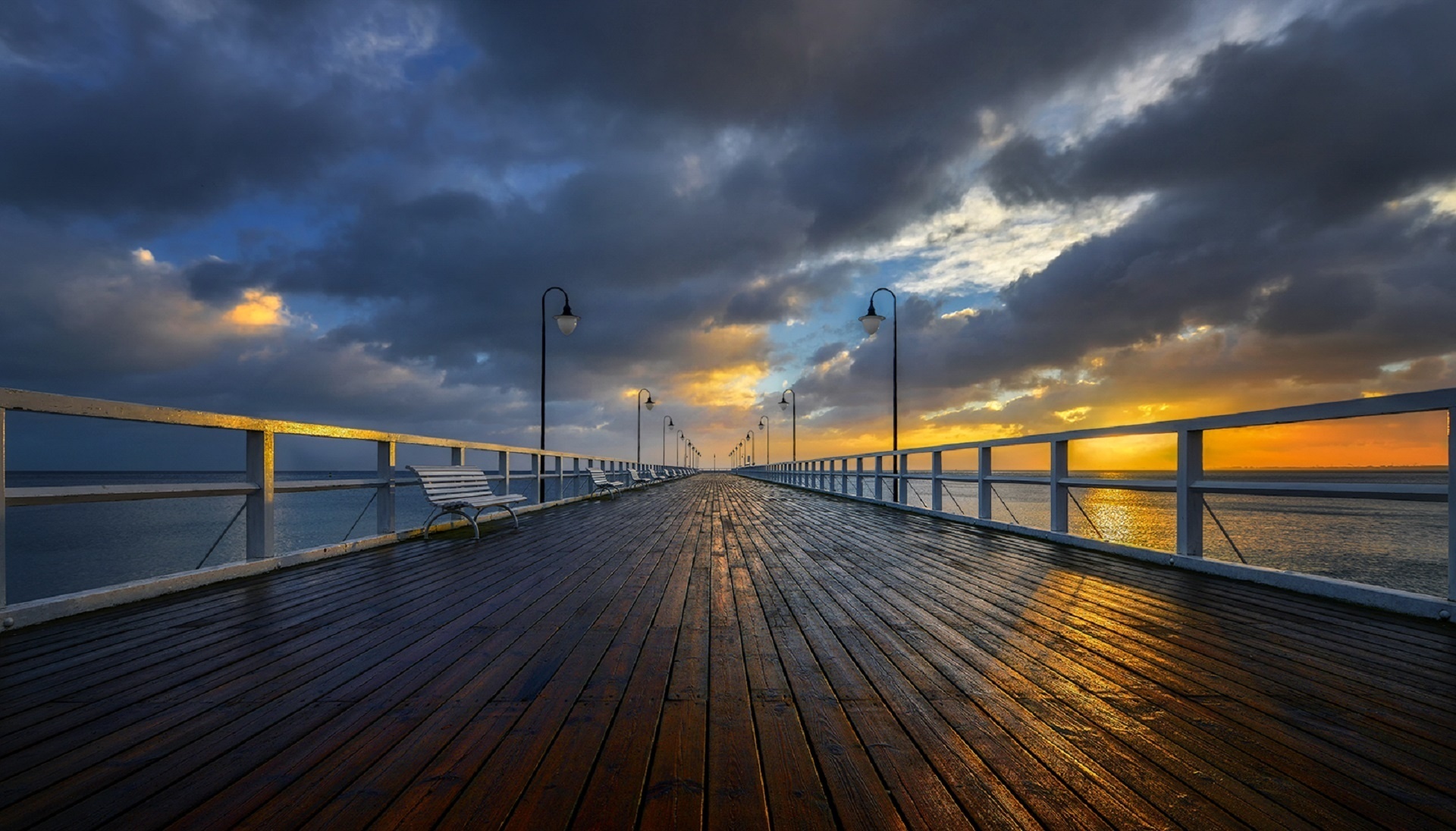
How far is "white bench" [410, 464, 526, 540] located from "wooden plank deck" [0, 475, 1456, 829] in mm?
2253

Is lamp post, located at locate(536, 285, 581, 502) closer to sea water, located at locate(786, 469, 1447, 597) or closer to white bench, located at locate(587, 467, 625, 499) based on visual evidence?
white bench, located at locate(587, 467, 625, 499)

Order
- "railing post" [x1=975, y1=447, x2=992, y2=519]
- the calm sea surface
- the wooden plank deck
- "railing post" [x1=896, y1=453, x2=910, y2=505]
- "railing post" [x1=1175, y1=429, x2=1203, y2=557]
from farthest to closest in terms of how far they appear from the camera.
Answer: the calm sea surface → "railing post" [x1=896, y1=453, x2=910, y2=505] → "railing post" [x1=975, y1=447, x2=992, y2=519] → "railing post" [x1=1175, y1=429, x2=1203, y2=557] → the wooden plank deck

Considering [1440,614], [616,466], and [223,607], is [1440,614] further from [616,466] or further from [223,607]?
[616,466]

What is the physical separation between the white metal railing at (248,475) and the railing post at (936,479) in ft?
19.1

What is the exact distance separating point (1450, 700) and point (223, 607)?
5456 mm

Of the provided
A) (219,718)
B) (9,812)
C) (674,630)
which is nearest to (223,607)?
(219,718)

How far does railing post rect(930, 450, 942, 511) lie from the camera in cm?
865

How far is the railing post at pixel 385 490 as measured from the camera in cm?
621

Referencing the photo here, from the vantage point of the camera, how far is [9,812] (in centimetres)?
150

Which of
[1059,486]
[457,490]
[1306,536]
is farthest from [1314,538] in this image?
[457,490]

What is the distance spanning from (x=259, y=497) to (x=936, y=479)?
751cm

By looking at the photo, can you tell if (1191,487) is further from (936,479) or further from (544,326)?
(544,326)

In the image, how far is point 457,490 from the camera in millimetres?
6613

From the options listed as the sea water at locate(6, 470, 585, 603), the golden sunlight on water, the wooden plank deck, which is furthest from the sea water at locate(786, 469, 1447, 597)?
the sea water at locate(6, 470, 585, 603)
